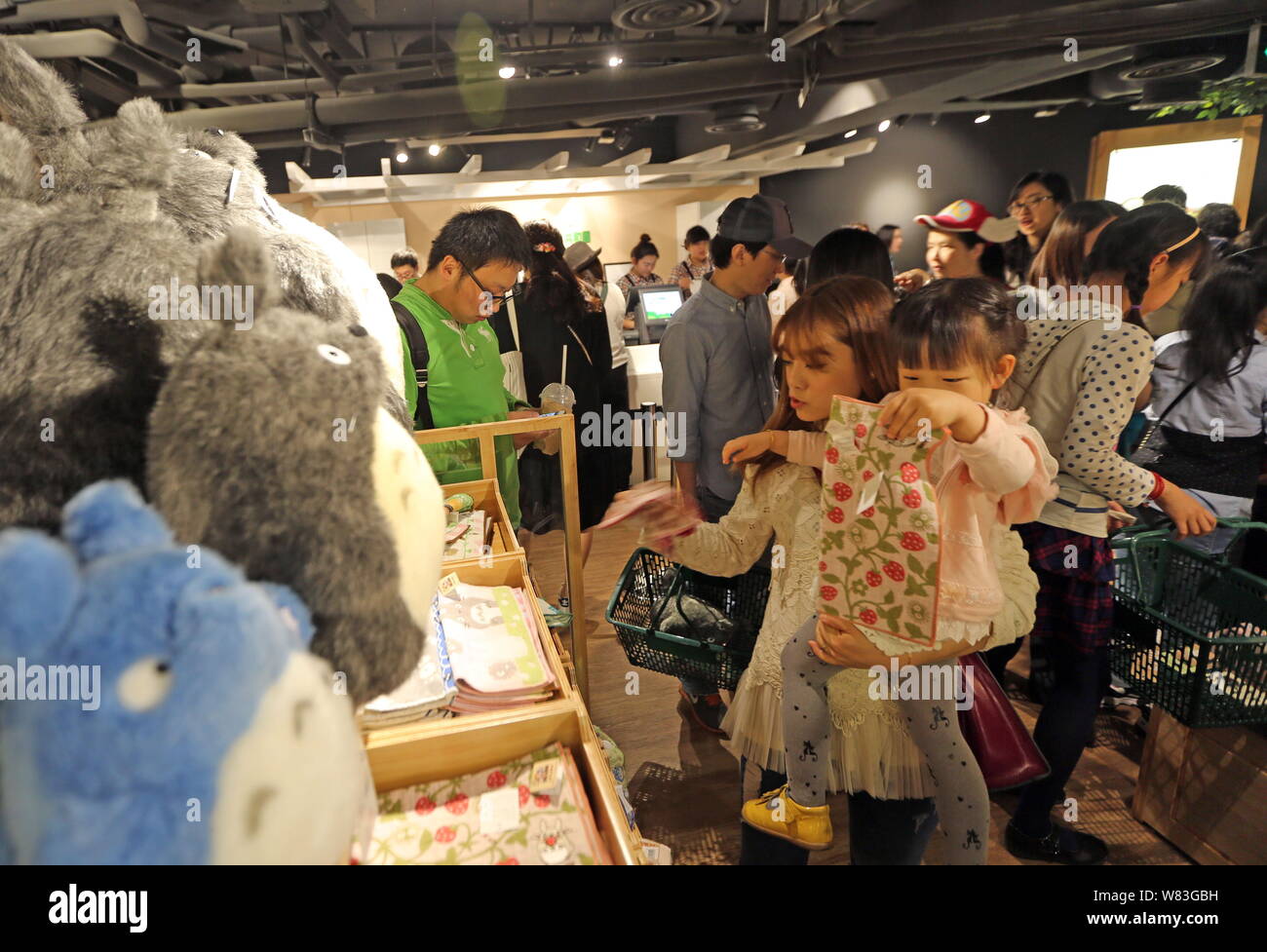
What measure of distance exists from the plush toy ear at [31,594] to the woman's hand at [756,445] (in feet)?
3.81

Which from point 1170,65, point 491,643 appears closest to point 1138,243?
point 491,643

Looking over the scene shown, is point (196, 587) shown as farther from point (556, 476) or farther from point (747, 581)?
point (556, 476)

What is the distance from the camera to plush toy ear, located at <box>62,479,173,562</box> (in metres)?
0.51

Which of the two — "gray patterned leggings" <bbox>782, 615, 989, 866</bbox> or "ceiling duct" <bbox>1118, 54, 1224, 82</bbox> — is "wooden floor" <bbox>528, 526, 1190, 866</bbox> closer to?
"gray patterned leggings" <bbox>782, 615, 989, 866</bbox>

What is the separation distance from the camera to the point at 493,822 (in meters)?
0.99

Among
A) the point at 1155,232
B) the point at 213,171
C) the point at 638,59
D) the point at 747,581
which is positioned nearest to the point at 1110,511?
the point at 1155,232

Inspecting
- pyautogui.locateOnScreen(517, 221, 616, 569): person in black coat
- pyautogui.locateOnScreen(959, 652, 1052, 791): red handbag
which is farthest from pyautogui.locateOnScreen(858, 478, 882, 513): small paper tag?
pyautogui.locateOnScreen(517, 221, 616, 569): person in black coat

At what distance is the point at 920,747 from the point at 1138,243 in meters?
1.44

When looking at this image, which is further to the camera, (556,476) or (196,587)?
(556,476)

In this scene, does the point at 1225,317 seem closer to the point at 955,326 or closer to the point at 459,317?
the point at 955,326

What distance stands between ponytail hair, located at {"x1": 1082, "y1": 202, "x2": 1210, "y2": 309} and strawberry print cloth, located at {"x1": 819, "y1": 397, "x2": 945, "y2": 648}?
119 cm

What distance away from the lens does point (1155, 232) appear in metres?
1.83

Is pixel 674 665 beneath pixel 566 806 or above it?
beneath

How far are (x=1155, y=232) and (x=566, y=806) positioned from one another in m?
1.98
